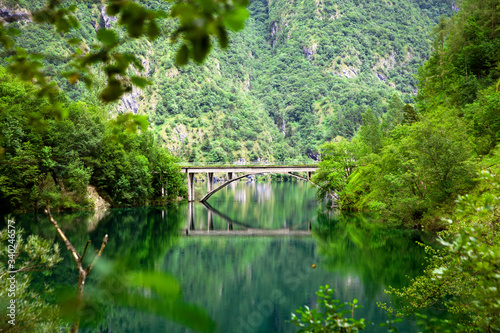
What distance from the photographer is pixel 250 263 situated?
20.5 m

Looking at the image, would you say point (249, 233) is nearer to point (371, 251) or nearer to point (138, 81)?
point (371, 251)

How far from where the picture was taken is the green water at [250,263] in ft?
41.1

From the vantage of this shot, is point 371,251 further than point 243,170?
No

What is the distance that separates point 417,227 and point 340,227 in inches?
253

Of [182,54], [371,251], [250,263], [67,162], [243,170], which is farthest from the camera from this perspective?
[243,170]

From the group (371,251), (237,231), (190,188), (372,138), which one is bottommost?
(237,231)

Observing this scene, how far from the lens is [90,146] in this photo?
3994cm

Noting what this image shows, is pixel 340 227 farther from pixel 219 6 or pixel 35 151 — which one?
pixel 219 6

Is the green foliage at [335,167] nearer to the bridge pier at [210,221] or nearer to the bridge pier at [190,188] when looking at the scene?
the bridge pier at [210,221]

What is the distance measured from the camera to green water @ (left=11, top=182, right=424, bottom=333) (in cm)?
1254

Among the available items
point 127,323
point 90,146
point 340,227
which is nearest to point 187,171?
point 90,146

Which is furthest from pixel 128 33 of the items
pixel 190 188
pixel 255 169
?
pixel 190 188

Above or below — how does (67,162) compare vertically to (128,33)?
below

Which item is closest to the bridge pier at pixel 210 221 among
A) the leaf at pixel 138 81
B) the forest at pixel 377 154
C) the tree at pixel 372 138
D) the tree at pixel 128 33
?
the forest at pixel 377 154
